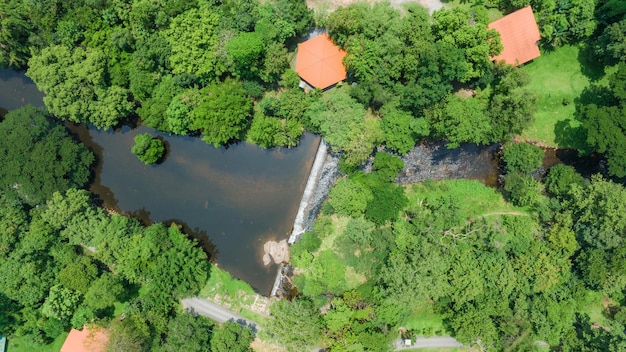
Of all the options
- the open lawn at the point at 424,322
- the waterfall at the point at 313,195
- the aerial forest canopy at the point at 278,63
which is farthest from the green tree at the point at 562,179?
the waterfall at the point at 313,195

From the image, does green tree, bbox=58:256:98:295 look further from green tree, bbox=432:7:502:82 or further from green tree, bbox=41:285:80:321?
green tree, bbox=432:7:502:82

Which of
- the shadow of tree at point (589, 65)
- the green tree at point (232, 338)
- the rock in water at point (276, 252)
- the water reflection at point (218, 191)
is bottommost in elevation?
the green tree at point (232, 338)

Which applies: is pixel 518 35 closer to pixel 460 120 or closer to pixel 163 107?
pixel 460 120

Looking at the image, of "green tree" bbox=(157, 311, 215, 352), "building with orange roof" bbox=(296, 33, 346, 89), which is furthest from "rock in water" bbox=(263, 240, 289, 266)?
"building with orange roof" bbox=(296, 33, 346, 89)

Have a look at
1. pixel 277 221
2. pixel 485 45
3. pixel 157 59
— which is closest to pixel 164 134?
pixel 157 59

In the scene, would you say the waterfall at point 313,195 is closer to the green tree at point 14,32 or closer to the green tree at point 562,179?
the green tree at point 562,179
